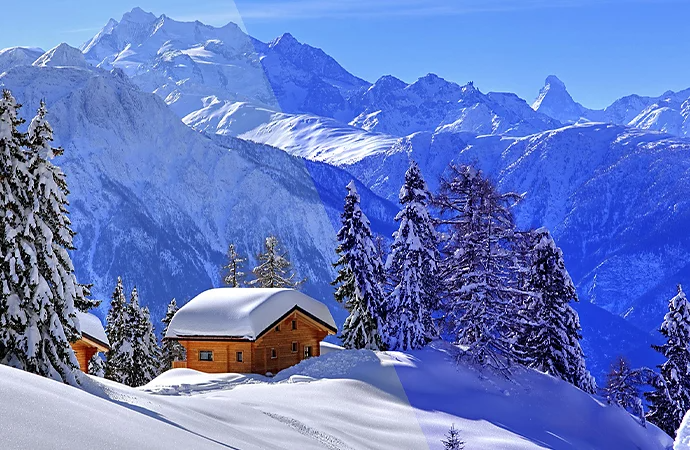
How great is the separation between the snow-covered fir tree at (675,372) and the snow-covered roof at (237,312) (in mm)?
19567

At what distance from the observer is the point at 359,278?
44.3 metres

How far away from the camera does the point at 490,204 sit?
40.6 meters

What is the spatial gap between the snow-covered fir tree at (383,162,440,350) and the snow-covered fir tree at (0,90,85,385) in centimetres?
2117

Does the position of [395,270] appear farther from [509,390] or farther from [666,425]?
[666,425]

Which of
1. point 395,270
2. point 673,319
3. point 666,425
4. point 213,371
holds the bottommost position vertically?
point 666,425

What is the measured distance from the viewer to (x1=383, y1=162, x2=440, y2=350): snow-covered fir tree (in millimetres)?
42500

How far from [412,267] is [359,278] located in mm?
3217

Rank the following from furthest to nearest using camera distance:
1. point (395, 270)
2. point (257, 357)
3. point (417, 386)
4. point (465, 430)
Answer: point (395, 270) < point (257, 357) < point (417, 386) < point (465, 430)

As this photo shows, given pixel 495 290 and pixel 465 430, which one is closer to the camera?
pixel 465 430

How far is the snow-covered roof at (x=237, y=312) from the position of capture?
42875 millimetres

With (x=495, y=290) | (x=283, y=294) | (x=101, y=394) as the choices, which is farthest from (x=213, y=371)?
(x=101, y=394)

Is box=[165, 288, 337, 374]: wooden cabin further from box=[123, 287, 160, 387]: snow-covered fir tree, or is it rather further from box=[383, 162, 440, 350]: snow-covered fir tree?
box=[123, 287, 160, 387]: snow-covered fir tree

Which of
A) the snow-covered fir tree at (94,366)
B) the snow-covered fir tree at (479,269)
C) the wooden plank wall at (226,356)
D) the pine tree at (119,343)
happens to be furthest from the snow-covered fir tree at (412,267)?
the pine tree at (119,343)

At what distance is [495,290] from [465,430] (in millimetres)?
10038
